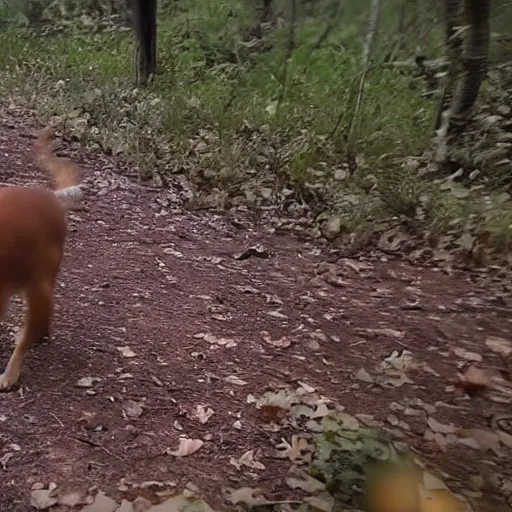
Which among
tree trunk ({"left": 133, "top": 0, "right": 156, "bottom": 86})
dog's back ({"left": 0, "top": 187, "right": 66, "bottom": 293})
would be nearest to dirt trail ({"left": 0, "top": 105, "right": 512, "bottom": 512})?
dog's back ({"left": 0, "top": 187, "right": 66, "bottom": 293})

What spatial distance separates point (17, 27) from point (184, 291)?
10.6 m

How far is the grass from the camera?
548 cm

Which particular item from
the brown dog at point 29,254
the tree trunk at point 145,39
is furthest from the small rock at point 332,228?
the tree trunk at point 145,39

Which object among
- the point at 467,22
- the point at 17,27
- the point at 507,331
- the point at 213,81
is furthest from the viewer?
the point at 17,27

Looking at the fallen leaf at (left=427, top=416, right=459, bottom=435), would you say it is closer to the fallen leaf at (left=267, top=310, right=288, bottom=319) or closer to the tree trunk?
the fallen leaf at (left=267, top=310, right=288, bottom=319)

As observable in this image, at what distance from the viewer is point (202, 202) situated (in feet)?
19.6

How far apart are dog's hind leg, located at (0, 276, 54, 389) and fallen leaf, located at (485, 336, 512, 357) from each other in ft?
6.73

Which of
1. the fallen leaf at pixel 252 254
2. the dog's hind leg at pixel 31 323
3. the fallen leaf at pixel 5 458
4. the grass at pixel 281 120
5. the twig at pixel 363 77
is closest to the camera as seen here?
the fallen leaf at pixel 5 458

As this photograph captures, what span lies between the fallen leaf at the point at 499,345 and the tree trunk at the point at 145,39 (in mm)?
6670

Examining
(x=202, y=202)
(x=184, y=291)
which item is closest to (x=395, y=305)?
(x=184, y=291)

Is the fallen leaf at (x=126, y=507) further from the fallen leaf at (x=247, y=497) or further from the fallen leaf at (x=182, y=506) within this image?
the fallen leaf at (x=247, y=497)

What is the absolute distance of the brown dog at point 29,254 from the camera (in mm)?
2926

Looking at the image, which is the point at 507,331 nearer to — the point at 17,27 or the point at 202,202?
the point at 202,202

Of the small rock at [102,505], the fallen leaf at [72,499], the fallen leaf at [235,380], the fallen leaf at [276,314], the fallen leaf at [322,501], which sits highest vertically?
the fallen leaf at [322,501]
